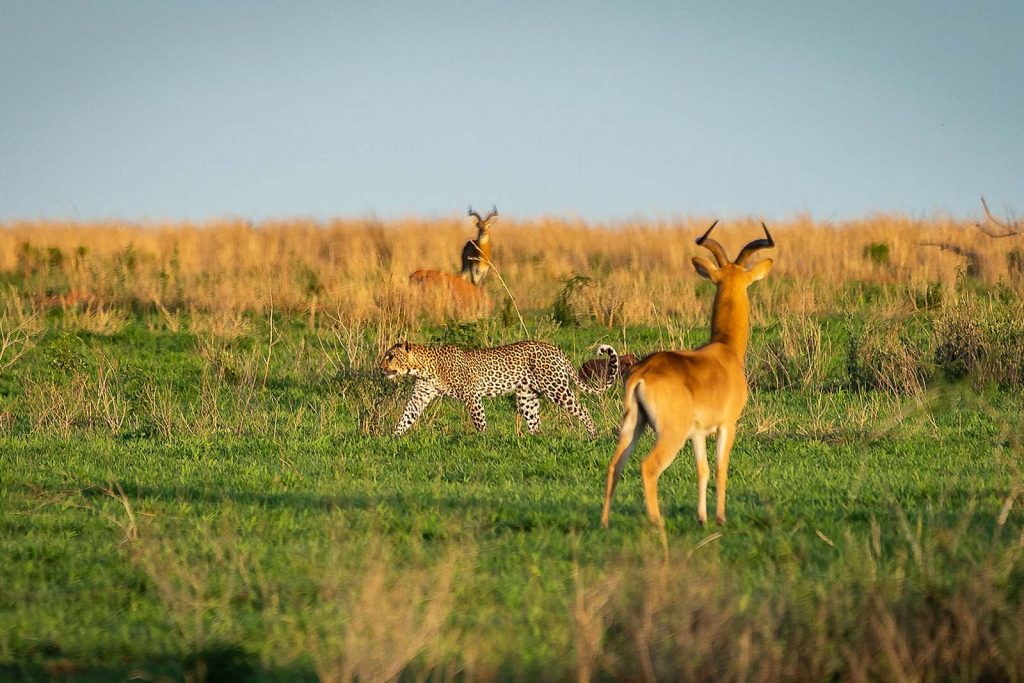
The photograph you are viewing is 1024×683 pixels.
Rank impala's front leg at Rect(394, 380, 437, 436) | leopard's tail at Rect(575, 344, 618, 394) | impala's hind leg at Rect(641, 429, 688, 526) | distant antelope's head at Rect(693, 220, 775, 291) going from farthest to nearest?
leopard's tail at Rect(575, 344, 618, 394)
impala's front leg at Rect(394, 380, 437, 436)
distant antelope's head at Rect(693, 220, 775, 291)
impala's hind leg at Rect(641, 429, 688, 526)

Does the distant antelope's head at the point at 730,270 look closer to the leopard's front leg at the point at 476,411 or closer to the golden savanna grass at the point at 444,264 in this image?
the leopard's front leg at the point at 476,411

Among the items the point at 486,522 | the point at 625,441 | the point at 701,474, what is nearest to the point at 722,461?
the point at 701,474

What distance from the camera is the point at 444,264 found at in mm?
32875

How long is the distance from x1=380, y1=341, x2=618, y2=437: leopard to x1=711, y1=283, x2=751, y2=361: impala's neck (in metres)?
3.92

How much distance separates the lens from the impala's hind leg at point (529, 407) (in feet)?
43.5

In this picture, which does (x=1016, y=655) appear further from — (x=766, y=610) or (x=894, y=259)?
(x=894, y=259)

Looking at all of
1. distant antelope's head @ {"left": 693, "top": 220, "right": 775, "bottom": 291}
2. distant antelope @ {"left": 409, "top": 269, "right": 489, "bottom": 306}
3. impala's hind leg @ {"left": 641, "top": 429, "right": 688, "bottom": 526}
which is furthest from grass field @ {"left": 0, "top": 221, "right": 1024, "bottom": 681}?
distant antelope @ {"left": 409, "top": 269, "right": 489, "bottom": 306}

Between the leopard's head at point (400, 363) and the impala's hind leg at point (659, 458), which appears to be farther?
the leopard's head at point (400, 363)

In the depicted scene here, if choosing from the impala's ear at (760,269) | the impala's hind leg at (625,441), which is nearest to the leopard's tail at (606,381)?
the impala's ear at (760,269)

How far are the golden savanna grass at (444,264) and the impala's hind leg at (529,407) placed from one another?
19.9 ft

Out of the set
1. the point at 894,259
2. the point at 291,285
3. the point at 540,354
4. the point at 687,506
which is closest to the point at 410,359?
the point at 540,354

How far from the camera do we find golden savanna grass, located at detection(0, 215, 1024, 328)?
23094mm

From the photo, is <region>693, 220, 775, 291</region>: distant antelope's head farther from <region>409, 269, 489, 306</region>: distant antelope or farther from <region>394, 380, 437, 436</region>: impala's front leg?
<region>409, 269, 489, 306</region>: distant antelope

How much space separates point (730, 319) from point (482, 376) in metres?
4.54
